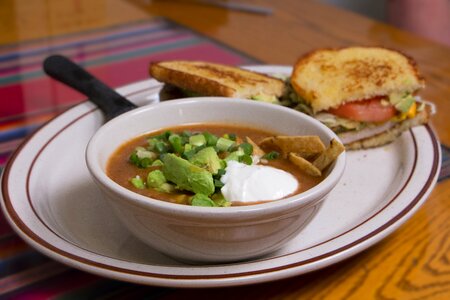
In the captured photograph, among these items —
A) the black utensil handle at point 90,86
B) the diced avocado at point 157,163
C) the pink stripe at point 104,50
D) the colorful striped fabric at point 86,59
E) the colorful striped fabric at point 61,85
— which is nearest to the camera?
the colorful striped fabric at point 61,85

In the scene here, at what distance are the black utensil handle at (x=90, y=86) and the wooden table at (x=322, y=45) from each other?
2.43ft

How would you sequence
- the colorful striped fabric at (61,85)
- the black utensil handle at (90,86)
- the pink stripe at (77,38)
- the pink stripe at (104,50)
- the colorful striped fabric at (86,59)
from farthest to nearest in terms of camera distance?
the pink stripe at (77,38) → the pink stripe at (104,50) → the colorful striped fabric at (86,59) → the black utensil handle at (90,86) → the colorful striped fabric at (61,85)

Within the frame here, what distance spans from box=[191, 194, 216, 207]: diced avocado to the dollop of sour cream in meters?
0.04

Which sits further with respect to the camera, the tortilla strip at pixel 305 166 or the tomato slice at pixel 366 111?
the tomato slice at pixel 366 111

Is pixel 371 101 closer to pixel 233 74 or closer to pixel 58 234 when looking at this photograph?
pixel 233 74

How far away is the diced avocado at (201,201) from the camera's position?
3.63 feet

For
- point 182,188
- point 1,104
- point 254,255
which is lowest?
point 1,104

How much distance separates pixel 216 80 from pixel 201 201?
0.77 metres

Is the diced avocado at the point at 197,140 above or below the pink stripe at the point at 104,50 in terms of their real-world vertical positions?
above

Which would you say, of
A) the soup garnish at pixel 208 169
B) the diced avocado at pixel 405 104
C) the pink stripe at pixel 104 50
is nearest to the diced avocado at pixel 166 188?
the soup garnish at pixel 208 169

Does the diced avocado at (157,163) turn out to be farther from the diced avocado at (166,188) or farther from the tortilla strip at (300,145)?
the tortilla strip at (300,145)

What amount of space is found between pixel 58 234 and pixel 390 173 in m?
0.87

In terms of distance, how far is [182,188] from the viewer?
3.83 ft

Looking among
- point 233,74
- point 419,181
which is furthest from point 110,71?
point 419,181
